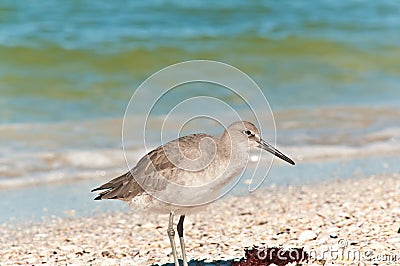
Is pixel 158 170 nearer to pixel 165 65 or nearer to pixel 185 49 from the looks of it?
pixel 165 65

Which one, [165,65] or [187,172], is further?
[165,65]

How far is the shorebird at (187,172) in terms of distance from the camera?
220 inches

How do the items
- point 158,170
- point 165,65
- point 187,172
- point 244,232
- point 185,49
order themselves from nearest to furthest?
point 187,172 → point 158,170 → point 244,232 → point 165,65 → point 185,49

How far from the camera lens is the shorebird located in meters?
5.58

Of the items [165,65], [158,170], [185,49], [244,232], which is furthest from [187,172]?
[185,49]

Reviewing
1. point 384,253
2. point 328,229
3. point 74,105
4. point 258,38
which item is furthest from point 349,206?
point 258,38

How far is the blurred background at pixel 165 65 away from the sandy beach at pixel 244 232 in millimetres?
663

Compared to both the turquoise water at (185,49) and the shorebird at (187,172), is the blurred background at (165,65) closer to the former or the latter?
the turquoise water at (185,49)

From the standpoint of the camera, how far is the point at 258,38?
1770 centimetres

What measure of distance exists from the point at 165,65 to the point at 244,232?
30.3 ft

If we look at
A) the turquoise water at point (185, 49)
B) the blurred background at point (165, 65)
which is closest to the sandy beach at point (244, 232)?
the blurred background at point (165, 65)

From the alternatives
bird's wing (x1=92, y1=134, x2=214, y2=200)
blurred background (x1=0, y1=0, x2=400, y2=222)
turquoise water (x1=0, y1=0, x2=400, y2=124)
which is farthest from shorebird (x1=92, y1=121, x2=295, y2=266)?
turquoise water (x1=0, y1=0, x2=400, y2=124)

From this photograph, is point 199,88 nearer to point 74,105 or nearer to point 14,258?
point 74,105

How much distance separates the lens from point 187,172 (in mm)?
5617
